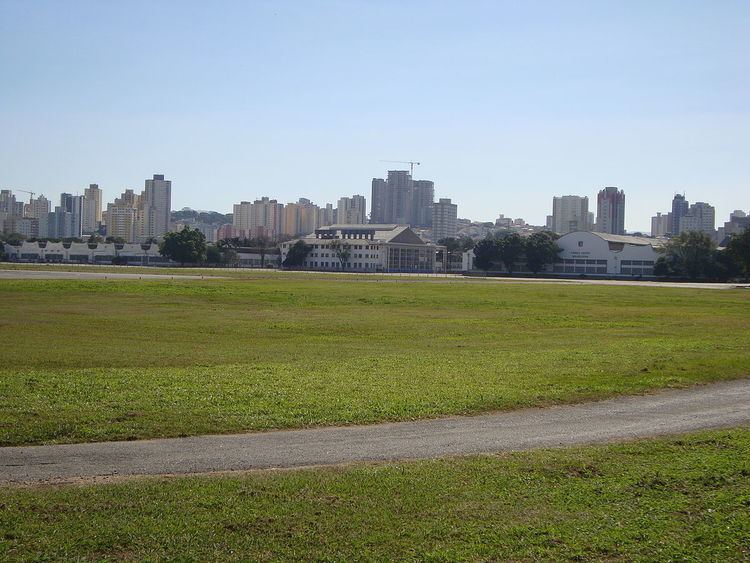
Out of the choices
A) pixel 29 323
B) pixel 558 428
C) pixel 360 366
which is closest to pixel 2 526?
pixel 558 428

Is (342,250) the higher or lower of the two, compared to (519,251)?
lower

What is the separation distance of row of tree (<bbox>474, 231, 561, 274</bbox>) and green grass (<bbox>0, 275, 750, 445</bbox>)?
11322 centimetres

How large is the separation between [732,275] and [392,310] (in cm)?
10634

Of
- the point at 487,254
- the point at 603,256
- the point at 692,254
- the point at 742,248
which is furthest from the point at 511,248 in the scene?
the point at 742,248

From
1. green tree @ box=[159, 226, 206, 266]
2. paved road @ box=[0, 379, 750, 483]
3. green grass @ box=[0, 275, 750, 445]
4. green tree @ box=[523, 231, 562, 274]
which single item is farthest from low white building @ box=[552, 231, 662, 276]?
paved road @ box=[0, 379, 750, 483]

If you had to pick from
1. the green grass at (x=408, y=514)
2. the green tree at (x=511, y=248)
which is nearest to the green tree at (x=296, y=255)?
the green tree at (x=511, y=248)

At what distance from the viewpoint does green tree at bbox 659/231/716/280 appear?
5507 inches

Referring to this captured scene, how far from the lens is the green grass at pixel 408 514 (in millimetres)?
8688

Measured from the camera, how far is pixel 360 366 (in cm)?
2258

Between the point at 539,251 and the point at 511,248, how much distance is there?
5.86 metres

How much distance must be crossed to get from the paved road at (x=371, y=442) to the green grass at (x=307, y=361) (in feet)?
2.33

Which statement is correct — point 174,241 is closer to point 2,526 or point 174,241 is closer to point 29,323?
point 29,323

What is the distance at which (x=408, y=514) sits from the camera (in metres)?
9.73

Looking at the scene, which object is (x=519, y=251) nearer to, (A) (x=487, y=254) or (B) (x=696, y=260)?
(A) (x=487, y=254)
